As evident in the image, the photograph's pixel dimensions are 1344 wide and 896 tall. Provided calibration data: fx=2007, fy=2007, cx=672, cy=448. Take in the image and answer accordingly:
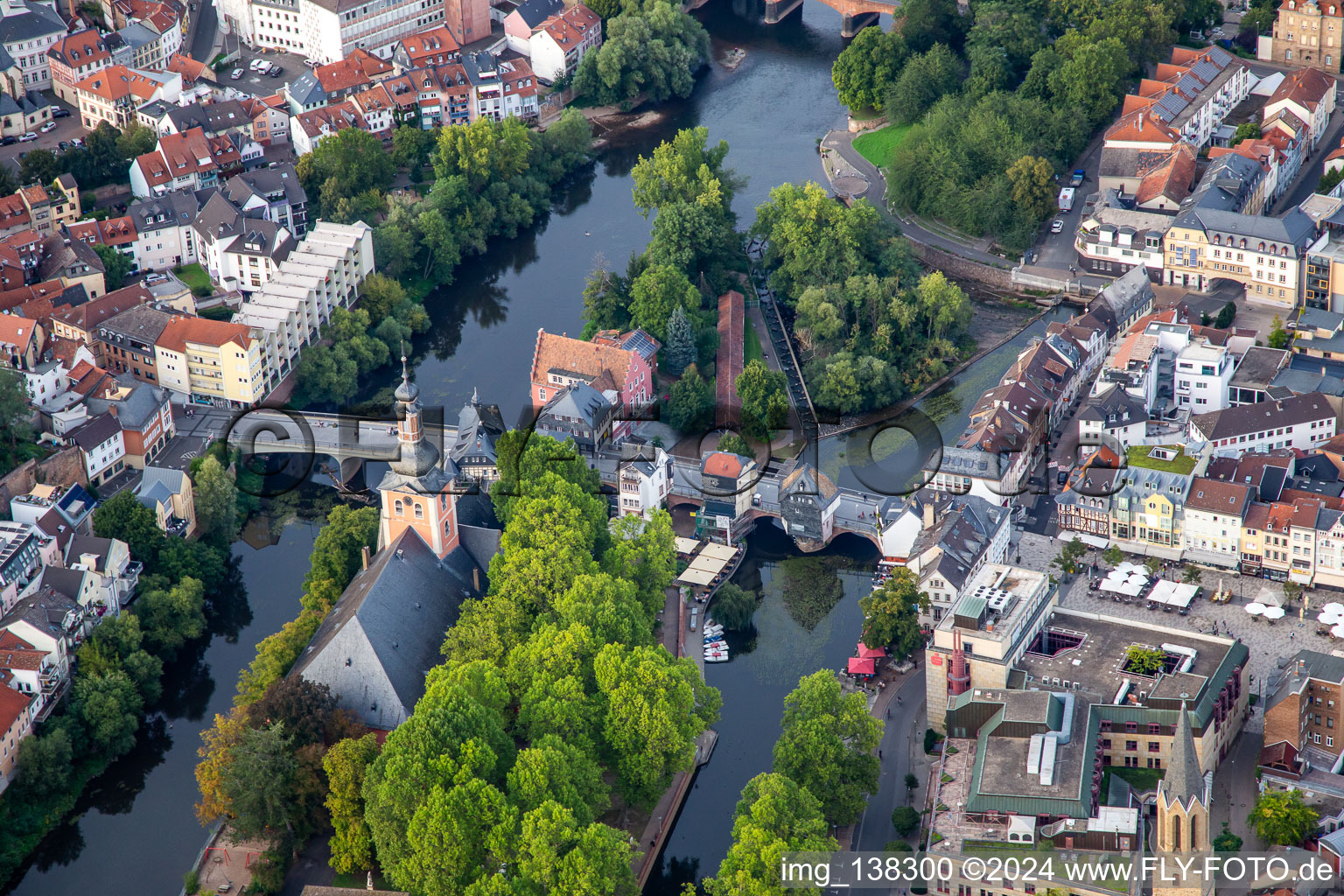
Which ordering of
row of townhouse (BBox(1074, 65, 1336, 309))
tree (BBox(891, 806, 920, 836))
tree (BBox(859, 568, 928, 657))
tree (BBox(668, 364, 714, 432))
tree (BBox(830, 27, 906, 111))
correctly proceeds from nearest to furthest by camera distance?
tree (BBox(891, 806, 920, 836))
tree (BBox(859, 568, 928, 657))
tree (BBox(668, 364, 714, 432))
row of townhouse (BBox(1074, 65, 1336, 309))
tree (BBox(830, 27, 906, 111))

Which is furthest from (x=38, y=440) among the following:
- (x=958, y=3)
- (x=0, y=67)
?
(x=958, y=3)

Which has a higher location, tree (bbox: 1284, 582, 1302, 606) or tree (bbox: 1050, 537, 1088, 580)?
tree (bbox: 1284, 582, 1302, 606)

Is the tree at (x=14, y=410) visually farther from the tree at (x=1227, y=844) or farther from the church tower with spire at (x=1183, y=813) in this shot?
the tree at (x=1227, y=844)

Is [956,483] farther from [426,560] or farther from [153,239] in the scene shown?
[153,239]

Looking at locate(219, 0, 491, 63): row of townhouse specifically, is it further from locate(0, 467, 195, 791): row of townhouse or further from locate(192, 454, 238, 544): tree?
locate(0, 467, 195, 791): row of townhouse

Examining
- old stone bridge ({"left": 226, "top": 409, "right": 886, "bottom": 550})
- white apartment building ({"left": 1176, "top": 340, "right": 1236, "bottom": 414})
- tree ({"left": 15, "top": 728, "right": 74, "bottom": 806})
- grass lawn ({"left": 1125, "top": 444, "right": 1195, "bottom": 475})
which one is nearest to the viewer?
tree ({"left": 15, "top": 728, "right": 74, "bottom": 806})

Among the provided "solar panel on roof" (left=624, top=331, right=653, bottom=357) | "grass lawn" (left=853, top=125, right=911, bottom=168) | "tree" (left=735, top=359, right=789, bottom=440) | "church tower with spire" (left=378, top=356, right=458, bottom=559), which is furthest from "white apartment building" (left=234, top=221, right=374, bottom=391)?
"grass lawn" (left=853, top=125, right=911, bottom=168)
